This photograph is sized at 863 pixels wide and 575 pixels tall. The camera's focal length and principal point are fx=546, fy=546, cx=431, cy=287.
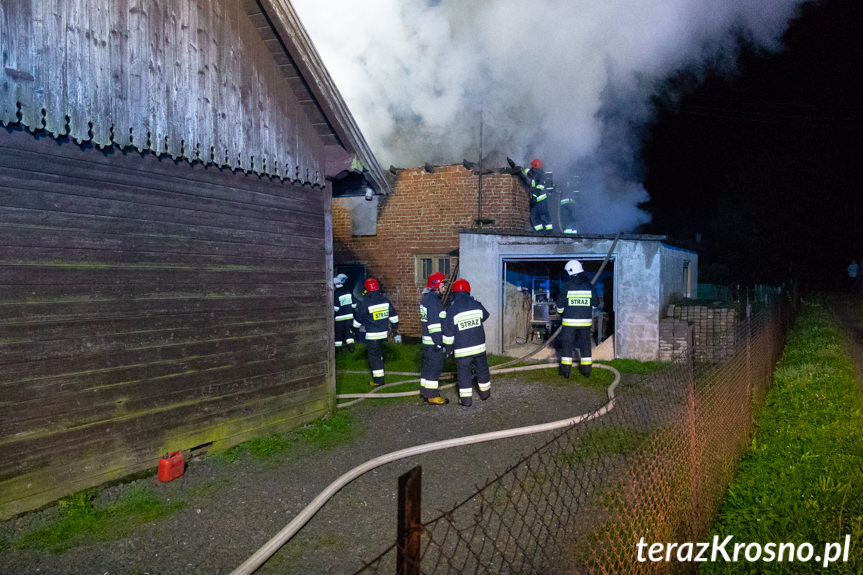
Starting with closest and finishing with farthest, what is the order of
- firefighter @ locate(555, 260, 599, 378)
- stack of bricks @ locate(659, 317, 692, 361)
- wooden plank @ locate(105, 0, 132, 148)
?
wooden plank @ locate(105, 0, 132, 148)
firefighter @ locate(555, 260, 599, 378)
stack of bricks @ locate(659, 317, 692, 361)

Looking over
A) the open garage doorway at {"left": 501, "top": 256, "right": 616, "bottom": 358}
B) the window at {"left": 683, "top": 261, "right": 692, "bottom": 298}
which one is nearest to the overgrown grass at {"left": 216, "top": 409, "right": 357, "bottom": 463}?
the open garage doorway at {"left": 501, "top": 256, "right": 616, "bottom": 358}

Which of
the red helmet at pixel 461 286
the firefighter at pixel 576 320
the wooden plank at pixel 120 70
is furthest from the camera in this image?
the firefighter at pixel 576 320

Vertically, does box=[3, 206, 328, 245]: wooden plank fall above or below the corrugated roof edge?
below

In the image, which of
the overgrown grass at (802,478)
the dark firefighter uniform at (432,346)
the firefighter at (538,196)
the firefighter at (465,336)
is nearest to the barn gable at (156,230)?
the dark firefighter uniform at (432,346)

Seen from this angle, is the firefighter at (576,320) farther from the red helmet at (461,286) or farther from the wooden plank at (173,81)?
the wooden plank at (173,81)

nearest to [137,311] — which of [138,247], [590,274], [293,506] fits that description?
[138,247]

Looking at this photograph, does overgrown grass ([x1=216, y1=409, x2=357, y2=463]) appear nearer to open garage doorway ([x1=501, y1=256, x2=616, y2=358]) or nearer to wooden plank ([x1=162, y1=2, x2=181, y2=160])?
wooden plank ([x1=162, y1=2, x2=181, y2=160])

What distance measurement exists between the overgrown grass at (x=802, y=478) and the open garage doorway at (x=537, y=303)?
6547 millimetres

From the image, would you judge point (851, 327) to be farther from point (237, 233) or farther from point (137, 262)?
point (137, 262)

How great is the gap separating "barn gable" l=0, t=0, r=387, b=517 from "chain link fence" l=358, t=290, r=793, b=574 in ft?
9.65

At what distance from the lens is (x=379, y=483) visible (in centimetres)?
529

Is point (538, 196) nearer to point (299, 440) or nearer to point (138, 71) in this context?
point (299, 440)

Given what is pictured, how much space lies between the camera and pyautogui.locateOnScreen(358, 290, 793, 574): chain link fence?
3559mm

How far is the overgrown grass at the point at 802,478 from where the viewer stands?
3855 mm
